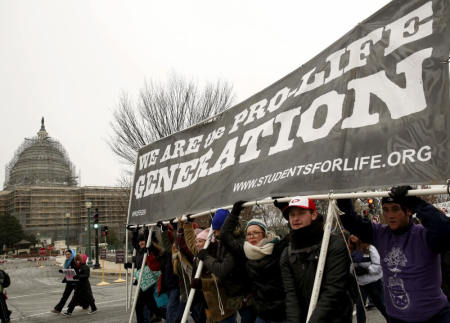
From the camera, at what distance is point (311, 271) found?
10.8ft

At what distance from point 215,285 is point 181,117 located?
1561 cm

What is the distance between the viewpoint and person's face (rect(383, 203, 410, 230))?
313 cm

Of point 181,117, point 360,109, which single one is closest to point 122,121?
point 181,117

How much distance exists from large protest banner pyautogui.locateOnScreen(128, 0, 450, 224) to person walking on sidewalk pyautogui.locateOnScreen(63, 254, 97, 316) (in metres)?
6.80

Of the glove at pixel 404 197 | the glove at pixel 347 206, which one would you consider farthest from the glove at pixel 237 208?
the glove at pixel 404 197

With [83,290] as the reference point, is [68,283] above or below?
above

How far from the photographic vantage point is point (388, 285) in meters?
3.15

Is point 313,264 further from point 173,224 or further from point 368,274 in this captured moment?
point 368,274

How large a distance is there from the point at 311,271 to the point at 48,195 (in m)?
112

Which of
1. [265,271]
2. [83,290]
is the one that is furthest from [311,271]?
[83,290]

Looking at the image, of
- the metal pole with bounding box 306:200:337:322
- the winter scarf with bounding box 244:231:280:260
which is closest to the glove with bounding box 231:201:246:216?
the winter scarf with bounding box 244:231:280:260

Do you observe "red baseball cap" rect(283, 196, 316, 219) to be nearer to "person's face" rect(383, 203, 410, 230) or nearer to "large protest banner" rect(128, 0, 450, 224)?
"large protest banner" rect(128, 0, 450, 224)

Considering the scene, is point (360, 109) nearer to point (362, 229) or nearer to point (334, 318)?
point (362, 229)

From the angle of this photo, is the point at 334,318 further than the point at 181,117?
No
